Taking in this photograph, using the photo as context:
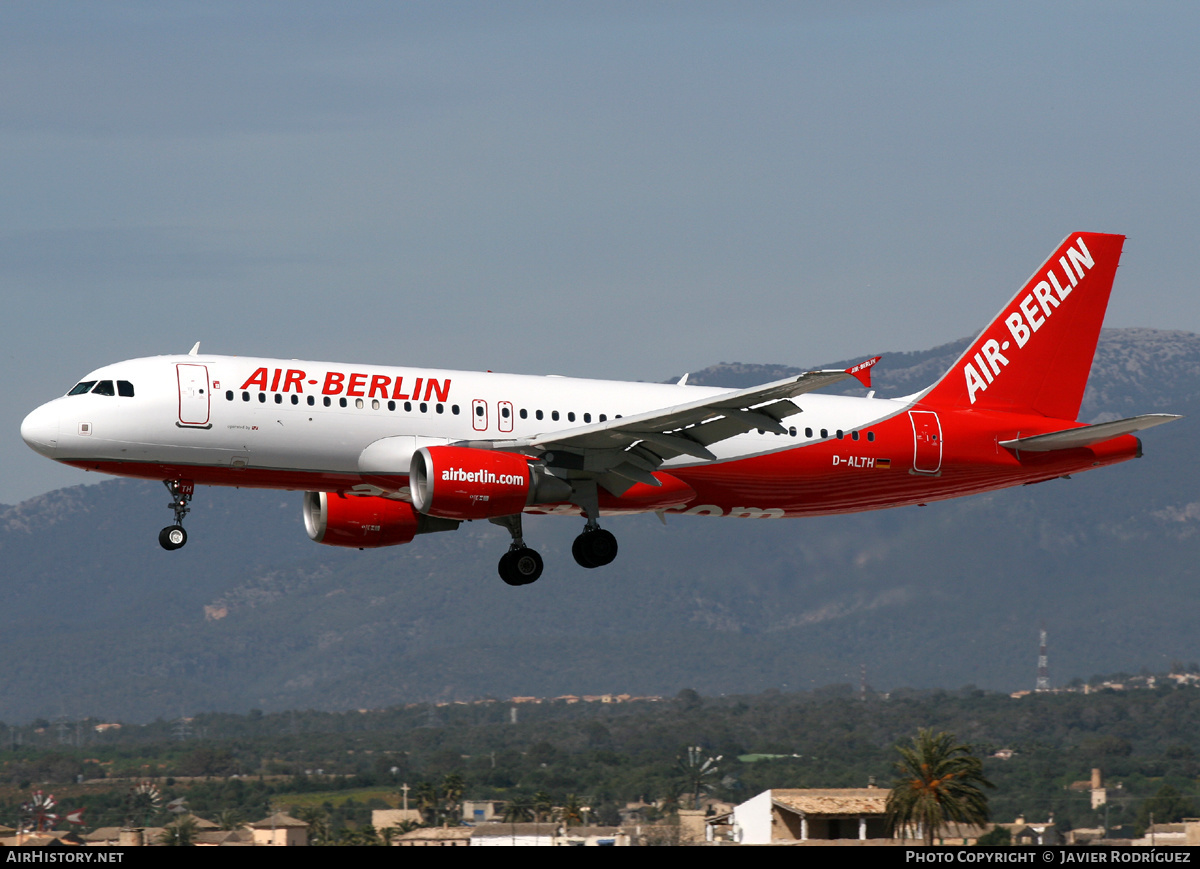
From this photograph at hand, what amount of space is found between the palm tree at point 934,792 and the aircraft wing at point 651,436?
36758mm

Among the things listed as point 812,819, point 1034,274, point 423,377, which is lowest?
point 812,819

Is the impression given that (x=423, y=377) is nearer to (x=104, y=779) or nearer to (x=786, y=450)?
(x=786, y=450)

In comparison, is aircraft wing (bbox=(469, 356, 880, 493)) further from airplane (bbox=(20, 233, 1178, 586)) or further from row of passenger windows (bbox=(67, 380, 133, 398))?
row of passenger windows (bbox=(67, 380, 133, 398))

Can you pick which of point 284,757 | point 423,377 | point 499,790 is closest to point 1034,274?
point 423,377

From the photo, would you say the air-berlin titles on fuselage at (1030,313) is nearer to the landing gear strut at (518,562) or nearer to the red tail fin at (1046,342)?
the red tail fin at (1046,342)

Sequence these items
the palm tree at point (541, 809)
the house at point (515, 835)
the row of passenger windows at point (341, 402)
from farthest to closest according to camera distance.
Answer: the palm tree at point (541, 809) → the house at point (515, 835) → the row of passenger windows at point (341, 402)

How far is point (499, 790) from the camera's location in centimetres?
14338

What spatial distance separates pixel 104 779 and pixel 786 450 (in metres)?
123

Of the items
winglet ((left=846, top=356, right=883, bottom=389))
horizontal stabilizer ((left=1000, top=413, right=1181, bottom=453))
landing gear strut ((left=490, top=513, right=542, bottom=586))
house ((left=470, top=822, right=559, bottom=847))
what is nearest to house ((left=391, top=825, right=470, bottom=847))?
house ((left=470, top=822, right=559, bottom=847))

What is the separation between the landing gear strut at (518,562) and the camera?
41094 mm

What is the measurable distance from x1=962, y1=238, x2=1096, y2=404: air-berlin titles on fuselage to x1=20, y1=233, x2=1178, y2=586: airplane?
0.07m

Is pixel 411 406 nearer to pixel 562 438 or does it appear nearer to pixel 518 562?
pixel 562 438

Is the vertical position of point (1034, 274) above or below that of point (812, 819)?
above

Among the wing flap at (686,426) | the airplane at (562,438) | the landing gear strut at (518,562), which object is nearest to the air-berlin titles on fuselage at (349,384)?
the airplane at (562,438)
